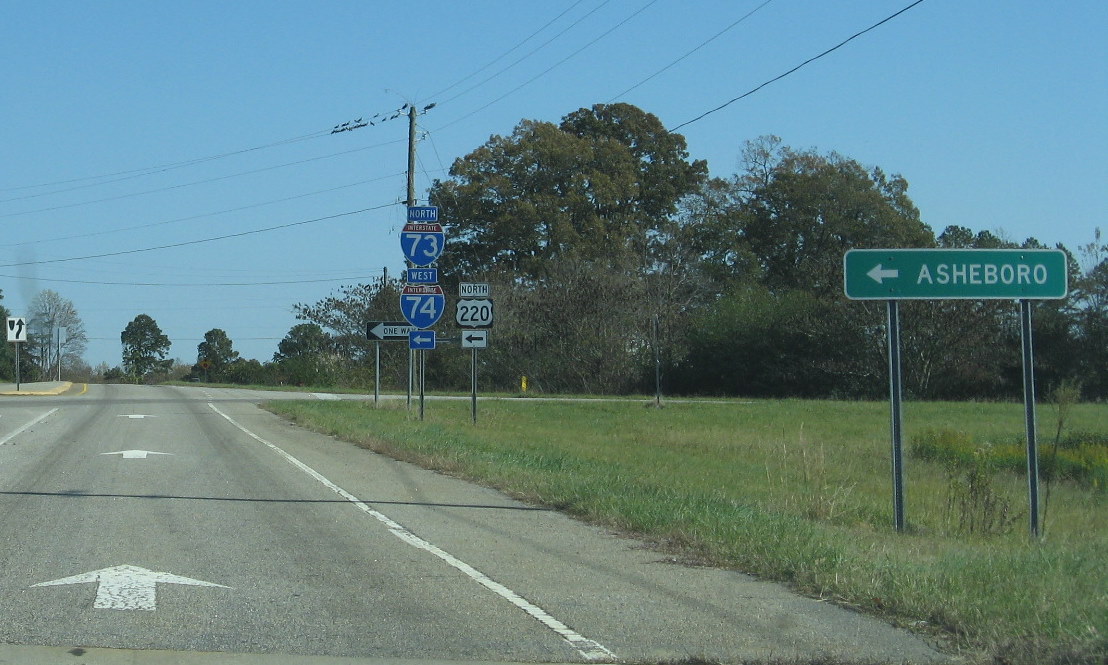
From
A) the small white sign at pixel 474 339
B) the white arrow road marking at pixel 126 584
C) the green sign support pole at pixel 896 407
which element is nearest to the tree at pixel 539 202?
the small white sign at pixel 474 339

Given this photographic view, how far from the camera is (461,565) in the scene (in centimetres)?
930

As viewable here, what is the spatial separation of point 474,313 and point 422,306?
1.16 meters

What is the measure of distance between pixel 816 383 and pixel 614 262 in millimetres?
11850

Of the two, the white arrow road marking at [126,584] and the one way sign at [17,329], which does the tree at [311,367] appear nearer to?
the one way sign at [17,329]

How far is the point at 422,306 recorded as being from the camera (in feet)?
81.9

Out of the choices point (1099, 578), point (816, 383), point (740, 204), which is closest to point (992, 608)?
point (1099, 578)

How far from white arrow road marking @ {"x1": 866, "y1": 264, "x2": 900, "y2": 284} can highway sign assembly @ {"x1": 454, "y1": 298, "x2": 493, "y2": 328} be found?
47.1 ft

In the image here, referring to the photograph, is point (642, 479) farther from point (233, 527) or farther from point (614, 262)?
point (614, 262)

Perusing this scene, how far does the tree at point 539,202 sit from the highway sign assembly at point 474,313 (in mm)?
33738

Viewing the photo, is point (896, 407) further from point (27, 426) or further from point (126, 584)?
point (27, 426)

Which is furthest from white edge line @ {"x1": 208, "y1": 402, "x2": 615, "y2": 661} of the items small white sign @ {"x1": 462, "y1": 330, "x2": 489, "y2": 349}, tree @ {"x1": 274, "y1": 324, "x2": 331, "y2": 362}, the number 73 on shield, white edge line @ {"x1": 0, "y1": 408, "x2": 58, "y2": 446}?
tree @ {"x1": 274, "y1": 324, "x2": 331, "y2": 362}

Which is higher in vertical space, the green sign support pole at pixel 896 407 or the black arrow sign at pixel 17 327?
the black arrow sign at pixel 17 327

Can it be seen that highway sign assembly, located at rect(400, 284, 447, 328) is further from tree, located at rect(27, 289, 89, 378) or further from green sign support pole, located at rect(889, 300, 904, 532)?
tree, located at rect(27, 289, 89, 378)

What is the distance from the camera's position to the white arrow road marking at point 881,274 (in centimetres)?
1117
